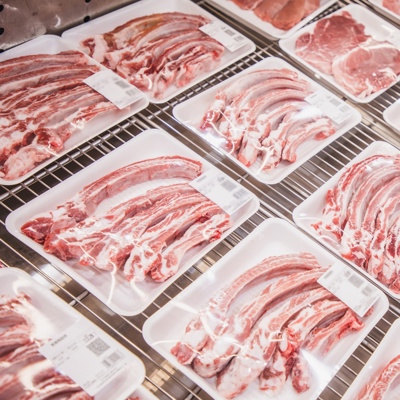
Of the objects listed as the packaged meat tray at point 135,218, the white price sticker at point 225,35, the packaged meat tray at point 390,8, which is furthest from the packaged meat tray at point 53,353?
the packaged meat tray at point 390,8

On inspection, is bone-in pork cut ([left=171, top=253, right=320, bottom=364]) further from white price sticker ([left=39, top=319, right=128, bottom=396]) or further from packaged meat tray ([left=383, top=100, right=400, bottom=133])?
packaged meat tray ([left=383, top=100, right=400, bottom=133])

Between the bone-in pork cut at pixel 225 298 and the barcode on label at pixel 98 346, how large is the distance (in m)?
0.23

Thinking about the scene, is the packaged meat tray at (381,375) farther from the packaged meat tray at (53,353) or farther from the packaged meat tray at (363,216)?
the packaged meat tray at (53,353)

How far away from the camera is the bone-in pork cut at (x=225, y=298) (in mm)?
1761

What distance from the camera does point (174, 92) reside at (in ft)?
8.61

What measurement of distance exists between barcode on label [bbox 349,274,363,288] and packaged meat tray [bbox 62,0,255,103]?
1.14m

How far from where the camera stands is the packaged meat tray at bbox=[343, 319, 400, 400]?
1817 millimetres

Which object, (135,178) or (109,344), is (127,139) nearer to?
(135,178)

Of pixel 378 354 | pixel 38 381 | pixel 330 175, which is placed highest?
pixel 330 175

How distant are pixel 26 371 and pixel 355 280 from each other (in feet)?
3.86

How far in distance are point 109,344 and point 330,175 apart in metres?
1.30

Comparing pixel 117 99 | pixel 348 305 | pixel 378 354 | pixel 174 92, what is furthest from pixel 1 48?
pixel 378 354

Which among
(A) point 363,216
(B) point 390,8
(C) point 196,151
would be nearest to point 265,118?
(C) point 196,151

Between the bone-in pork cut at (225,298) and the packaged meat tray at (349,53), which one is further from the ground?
the packaged meat tray at (349,53)
